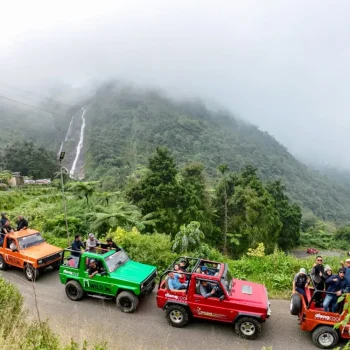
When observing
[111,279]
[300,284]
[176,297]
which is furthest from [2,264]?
[300,284]

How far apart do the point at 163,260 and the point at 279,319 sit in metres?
4.64

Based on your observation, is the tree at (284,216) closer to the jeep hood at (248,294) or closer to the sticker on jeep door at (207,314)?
the jeep hood at (248,294)

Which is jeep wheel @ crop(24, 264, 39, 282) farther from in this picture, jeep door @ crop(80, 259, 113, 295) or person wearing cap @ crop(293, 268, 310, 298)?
person wearing cap @ crop(293, 268, 310, 298)

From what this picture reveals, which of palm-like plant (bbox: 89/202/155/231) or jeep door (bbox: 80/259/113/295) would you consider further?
palm-like plant (bbox: 89/202/155/231)

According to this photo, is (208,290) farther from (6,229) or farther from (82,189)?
(82,189)

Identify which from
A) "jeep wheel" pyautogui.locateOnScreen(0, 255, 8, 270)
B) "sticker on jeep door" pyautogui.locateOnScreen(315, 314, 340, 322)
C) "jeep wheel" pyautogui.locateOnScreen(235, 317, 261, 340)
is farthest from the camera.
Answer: "jeep wheel" pyautogui.locateOnScreen(0, 255, 8, 270)

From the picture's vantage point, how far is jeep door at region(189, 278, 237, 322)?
28.1 feet

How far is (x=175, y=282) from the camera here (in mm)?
9227

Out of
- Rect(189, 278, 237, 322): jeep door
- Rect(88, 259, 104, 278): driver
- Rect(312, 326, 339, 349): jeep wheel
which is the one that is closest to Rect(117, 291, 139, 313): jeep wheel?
Rect(88, 259, 104, 278): driver

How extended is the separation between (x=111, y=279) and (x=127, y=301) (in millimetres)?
790

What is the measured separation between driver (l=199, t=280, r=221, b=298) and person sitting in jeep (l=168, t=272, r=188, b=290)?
0.55 m

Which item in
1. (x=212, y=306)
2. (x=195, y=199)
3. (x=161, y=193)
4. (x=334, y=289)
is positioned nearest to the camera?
(x=334, y=289)

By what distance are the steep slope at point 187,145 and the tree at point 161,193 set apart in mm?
40265

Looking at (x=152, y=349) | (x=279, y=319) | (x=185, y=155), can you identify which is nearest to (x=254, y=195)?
(x=279, y=319)
